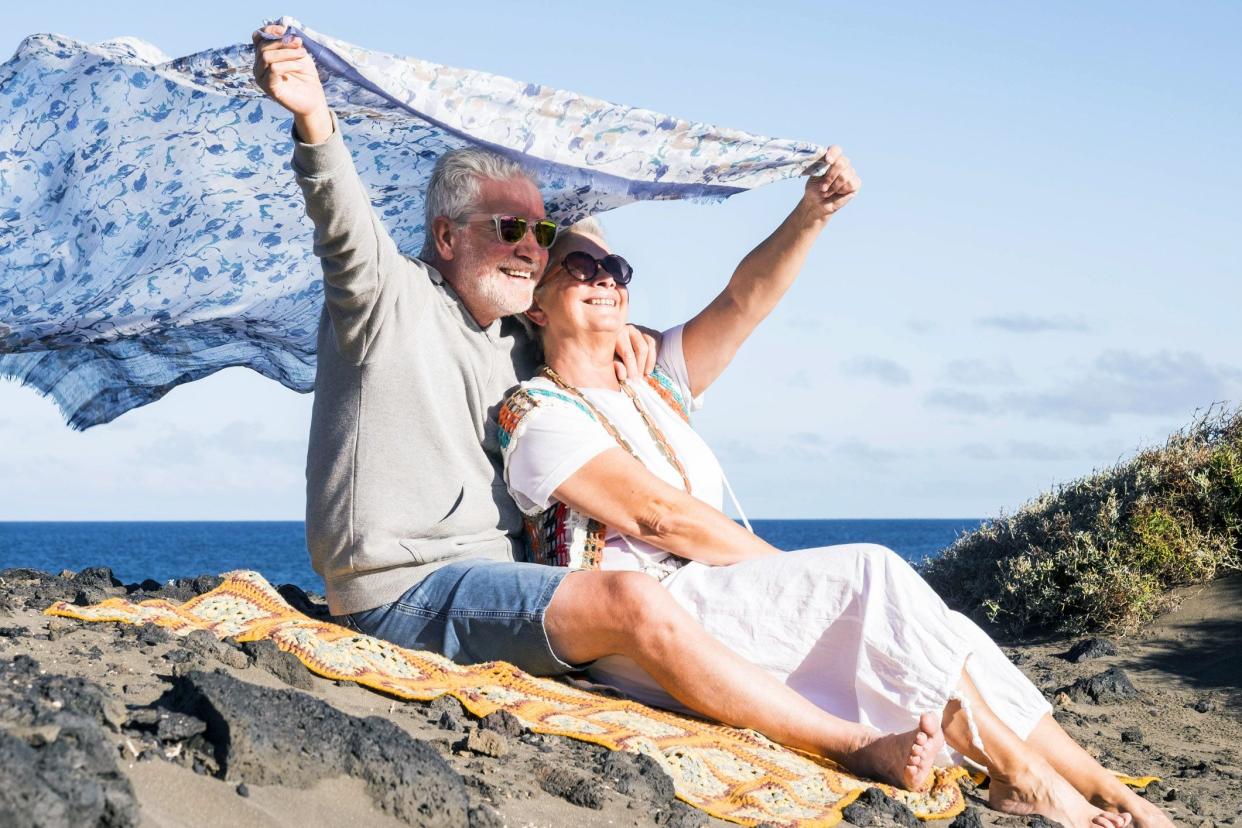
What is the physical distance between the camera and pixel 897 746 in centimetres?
441

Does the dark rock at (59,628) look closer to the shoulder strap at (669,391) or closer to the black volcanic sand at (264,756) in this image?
the black volcanic sand at (264,756)

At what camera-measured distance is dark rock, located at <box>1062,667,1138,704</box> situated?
7.38 m

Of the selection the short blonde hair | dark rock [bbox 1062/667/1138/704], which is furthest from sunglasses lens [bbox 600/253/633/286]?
dark rock [bbox 1062/667/1138/704]

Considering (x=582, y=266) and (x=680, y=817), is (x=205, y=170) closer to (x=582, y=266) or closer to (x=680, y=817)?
(x=582, y=266)

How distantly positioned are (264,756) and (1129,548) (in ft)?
25.7

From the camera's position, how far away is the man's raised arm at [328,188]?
440 cm

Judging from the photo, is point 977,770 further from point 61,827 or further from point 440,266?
point 61,827

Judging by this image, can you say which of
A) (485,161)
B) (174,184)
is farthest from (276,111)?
(485,161)

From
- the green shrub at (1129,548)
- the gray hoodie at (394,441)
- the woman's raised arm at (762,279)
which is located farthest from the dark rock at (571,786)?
the green shrub at (1129,548)

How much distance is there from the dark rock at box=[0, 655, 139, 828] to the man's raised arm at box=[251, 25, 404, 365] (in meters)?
1.73

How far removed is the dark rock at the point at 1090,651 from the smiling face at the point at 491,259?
5201 mm

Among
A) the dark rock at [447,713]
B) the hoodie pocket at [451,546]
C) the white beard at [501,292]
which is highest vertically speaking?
the white beard at [501,292]

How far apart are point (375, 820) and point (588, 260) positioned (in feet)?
9.20

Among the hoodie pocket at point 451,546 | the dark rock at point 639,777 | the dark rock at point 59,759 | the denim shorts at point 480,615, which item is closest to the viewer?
the dark rock at point 59,759
